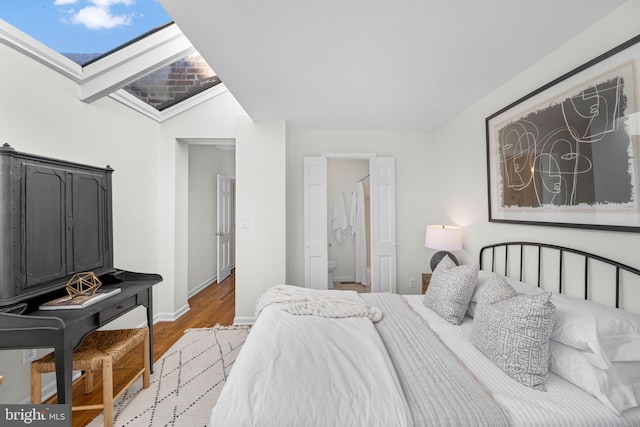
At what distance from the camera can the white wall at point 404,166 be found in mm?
3652

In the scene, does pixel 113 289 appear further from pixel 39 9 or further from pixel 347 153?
pixel 347 153

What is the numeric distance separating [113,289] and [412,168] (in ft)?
11.6

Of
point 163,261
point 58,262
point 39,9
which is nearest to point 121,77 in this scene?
point 39,9

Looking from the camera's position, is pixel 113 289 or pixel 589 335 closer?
pixel 589 335

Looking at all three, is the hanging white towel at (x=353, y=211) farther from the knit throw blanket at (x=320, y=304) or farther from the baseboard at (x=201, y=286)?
the baseboard at (x=201, y=286)

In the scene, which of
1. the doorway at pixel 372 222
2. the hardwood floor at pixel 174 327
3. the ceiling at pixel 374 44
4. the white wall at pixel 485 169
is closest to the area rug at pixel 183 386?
the hardwood floor at pixel 174 327

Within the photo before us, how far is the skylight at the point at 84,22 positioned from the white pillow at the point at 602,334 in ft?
10.2

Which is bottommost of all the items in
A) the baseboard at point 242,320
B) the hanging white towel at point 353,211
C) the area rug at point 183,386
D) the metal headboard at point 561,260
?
the area rug at point 183,386

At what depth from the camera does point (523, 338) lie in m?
1.30

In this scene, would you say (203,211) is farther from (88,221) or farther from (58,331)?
(58,331)

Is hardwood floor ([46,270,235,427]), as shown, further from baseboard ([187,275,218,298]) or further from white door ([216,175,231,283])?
white door ([216,175,231,283])

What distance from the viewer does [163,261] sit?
337cm

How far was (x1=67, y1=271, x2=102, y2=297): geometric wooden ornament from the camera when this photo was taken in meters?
1.80

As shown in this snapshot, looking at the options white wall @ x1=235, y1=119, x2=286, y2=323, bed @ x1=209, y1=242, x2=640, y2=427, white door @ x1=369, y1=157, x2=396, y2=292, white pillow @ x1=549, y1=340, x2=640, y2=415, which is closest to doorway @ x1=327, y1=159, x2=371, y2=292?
white door @ x1=369, y1=157, x2=396, y2=292
